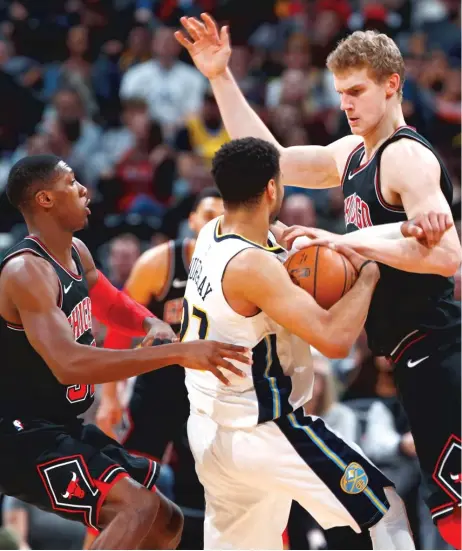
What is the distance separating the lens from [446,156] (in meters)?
10.5

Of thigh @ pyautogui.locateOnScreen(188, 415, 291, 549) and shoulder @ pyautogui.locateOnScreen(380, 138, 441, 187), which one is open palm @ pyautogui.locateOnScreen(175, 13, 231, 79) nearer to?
shoulder @ pyautogui.locateOnScreen(380, 138, 441, 187)

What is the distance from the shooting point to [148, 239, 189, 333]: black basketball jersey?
20.1ft

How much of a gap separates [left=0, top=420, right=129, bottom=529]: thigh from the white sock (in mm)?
1054

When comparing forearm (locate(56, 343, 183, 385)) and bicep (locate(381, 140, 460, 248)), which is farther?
bicep (locate(381, 140, 460, 248))

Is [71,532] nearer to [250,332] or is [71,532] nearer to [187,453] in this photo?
[187,453]

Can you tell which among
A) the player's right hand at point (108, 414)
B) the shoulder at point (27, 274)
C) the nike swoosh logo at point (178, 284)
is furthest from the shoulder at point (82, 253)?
the player's right hand at point (108, 414)

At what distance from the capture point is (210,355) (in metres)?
3.84

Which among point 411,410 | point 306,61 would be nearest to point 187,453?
point 411,410

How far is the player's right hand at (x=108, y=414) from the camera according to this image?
6.16 metres

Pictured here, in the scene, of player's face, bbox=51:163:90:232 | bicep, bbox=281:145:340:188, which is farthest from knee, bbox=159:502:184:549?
bicep, bbox=281:145:340:188

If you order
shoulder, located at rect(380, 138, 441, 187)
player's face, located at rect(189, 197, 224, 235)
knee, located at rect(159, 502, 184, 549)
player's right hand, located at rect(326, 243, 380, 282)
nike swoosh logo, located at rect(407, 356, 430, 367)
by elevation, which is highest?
shoulder, located at rect(380, 138, 441, 187)

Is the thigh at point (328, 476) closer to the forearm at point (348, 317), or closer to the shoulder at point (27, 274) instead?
the forearm at point (348, 317)

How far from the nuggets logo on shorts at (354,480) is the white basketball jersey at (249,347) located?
0.33m

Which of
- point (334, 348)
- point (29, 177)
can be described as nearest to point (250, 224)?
point (334, 348)
